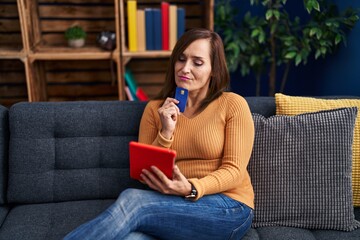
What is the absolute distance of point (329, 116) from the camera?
1.47 meters

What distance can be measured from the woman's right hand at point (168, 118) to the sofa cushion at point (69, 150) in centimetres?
28

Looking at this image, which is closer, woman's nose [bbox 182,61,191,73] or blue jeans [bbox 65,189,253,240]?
blue jeans [bbox 65,189,253,240]

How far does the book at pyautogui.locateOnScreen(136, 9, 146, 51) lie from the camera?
7.66 ft

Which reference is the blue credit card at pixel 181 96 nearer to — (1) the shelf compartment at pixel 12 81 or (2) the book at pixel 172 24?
(2) the book at pixel 172 24

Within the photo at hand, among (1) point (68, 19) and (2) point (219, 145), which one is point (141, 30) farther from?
(2) point (219, 145)

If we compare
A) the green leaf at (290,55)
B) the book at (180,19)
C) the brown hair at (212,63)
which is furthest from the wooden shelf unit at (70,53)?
the brown hair at (212,63)

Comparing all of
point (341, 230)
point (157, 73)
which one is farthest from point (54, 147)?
point (157, 73)

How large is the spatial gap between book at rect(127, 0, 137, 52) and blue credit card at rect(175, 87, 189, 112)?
3.50ft

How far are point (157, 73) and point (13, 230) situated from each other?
1688mm

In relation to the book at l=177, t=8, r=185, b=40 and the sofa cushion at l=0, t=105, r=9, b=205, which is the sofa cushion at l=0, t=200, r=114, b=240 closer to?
the sofa cushion at l=0, t=105, r=9, b=205

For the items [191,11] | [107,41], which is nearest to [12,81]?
[107,41]

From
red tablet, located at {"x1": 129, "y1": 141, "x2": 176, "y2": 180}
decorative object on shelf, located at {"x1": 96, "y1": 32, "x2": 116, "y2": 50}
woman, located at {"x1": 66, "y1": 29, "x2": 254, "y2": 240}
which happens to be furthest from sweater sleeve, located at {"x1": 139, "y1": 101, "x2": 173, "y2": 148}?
decorative object on shelf, located at {"x1": 96, "y1": 32, "x2": 116, "y2": 50}

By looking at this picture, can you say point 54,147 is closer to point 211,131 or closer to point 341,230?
point 211,131

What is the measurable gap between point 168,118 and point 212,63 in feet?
0.92
